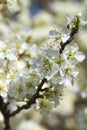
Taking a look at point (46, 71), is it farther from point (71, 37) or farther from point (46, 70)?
point (71, 37)

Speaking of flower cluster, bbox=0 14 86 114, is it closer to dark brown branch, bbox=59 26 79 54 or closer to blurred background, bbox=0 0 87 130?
dark brown branch, bbox=59 26 79 54

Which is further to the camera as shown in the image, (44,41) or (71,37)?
(44,41)

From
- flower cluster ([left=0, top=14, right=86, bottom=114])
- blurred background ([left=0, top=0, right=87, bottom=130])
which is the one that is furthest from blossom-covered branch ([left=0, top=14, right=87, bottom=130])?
blurred background ([left=0, top=0, right=87, bottom=130])

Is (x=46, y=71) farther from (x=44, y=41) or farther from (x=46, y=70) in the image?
(x=44, y=41)

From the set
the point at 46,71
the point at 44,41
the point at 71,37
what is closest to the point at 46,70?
the point at 46,71

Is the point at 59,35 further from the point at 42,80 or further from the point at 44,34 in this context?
the point at 44,34

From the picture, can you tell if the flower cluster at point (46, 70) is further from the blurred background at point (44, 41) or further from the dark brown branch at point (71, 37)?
the blurred background at point (44, 41)

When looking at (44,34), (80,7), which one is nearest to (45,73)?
(44,34)

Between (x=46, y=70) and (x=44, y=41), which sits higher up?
(x=44, y=41)

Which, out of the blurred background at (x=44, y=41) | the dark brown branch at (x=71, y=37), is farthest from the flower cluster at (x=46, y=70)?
the blurred background at (x=44, y=41)
